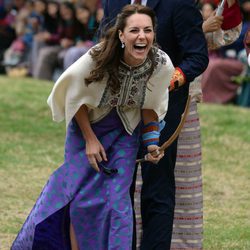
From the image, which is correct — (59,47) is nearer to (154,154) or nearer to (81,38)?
(81,38)

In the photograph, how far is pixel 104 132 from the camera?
17.2 feet

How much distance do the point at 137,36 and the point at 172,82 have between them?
1.49ft

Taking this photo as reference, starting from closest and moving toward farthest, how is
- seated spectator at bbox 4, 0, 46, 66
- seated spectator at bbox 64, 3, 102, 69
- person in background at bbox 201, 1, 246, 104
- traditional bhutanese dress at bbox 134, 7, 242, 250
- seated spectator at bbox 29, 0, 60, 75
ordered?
traditional bhutanese dress at bbox 134, 7, 242, 250, person in background at bbox 201, 1, 246, 104, seated spectator at bbox 64, 3, 102, 69, seated spectator at bbox 29, 0, 60, 75, seated spectator at bbox 4, 0, 46, 66

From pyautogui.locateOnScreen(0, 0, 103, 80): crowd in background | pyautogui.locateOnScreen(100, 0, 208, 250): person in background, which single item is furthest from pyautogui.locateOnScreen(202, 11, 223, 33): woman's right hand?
pyautogui.locateOnScreen(0, 0, 103, 80): crowd in background

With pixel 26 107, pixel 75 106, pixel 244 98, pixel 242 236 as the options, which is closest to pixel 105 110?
pixel 75 106

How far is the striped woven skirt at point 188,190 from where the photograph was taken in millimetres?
5844

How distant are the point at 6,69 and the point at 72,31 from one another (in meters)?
2.36

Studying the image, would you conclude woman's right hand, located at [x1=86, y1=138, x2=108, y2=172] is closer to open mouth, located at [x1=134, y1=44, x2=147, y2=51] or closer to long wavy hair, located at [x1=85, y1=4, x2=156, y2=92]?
long wavy hair, located at [x1=85, y1=4, x2=156, y2=92]

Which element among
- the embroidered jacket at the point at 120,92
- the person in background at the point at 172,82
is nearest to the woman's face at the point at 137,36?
the embroidered jacket at the point at 120,92

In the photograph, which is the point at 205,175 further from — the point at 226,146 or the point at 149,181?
the point at 149,181

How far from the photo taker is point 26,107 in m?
12.3

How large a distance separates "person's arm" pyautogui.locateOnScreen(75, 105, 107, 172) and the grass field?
1550 millimetres

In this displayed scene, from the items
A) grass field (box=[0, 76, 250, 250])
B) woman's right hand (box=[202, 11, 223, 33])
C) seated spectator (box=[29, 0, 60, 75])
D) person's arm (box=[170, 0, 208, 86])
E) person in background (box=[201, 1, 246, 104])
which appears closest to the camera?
person's arm (box=[170, 0, 208, 86])

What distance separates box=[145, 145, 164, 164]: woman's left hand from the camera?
524 cm
